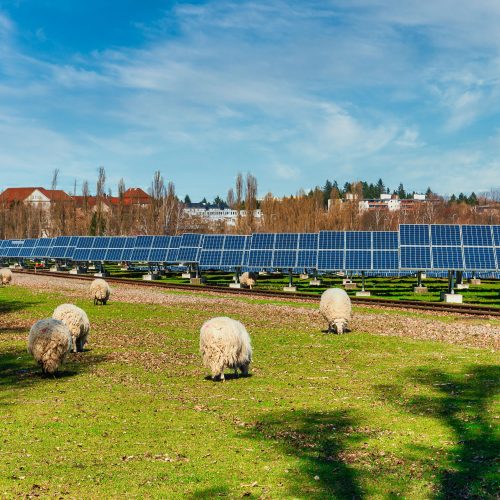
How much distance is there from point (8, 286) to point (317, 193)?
73097mm

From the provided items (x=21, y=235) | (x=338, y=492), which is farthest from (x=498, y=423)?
(x=21, y=235)

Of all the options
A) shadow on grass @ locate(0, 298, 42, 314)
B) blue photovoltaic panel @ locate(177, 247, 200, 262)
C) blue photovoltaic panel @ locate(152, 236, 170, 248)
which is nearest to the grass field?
shadow on grass @ locate(0, 298, 42, 314)

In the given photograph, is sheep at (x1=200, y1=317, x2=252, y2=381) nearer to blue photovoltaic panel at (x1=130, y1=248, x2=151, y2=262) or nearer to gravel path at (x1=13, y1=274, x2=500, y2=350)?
gravel path at (x1=13, y1=274, x2=500, y2=350)

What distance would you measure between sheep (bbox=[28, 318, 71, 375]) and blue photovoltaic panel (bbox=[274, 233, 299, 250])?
3833 cm

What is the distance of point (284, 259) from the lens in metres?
53.2

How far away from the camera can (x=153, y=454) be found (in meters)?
10.8

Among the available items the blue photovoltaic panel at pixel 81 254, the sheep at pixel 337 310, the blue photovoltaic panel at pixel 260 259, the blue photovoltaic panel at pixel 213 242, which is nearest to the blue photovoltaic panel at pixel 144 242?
the blue photovoltaic panel at pixel 81 254

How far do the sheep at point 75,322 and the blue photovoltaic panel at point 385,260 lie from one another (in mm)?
29142

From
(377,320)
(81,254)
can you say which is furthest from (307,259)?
(81,254)

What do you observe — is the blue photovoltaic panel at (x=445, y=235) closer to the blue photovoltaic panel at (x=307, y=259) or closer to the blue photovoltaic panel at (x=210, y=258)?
the blue photovoltaic panel at (x=307, y=259)

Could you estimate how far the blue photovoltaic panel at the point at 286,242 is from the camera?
181 feet

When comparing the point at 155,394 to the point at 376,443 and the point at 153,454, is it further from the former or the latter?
the point at 376,443

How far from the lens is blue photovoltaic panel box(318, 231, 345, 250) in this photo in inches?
2047

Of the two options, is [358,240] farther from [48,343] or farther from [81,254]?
[81,254]
